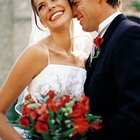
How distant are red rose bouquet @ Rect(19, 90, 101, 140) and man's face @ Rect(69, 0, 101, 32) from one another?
70 centimetres

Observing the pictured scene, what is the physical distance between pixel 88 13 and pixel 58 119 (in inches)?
35.2

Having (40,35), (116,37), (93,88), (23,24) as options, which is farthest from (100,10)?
(23,24)

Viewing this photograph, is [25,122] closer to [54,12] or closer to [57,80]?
[57,80]

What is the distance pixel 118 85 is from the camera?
2.92m

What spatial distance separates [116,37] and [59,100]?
21.1 inches

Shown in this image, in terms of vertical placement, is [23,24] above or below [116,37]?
below

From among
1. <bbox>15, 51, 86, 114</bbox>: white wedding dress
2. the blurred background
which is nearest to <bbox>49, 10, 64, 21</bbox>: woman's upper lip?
<bbox>15, 51, 86, 114</bbox>: white wedding dress

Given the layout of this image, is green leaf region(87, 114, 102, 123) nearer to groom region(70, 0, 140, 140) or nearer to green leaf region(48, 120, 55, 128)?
groom region(70, 0, 140, 140)

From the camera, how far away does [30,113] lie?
2.89 metres

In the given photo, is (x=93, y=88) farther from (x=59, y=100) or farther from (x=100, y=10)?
(x=100, y=10)

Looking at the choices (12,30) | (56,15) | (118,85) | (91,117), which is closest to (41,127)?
(91,117)

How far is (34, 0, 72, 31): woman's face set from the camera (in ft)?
12.4

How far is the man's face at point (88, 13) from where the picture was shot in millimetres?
3371

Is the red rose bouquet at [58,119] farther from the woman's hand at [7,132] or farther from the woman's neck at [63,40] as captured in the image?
the woman's neck at [63,40]
